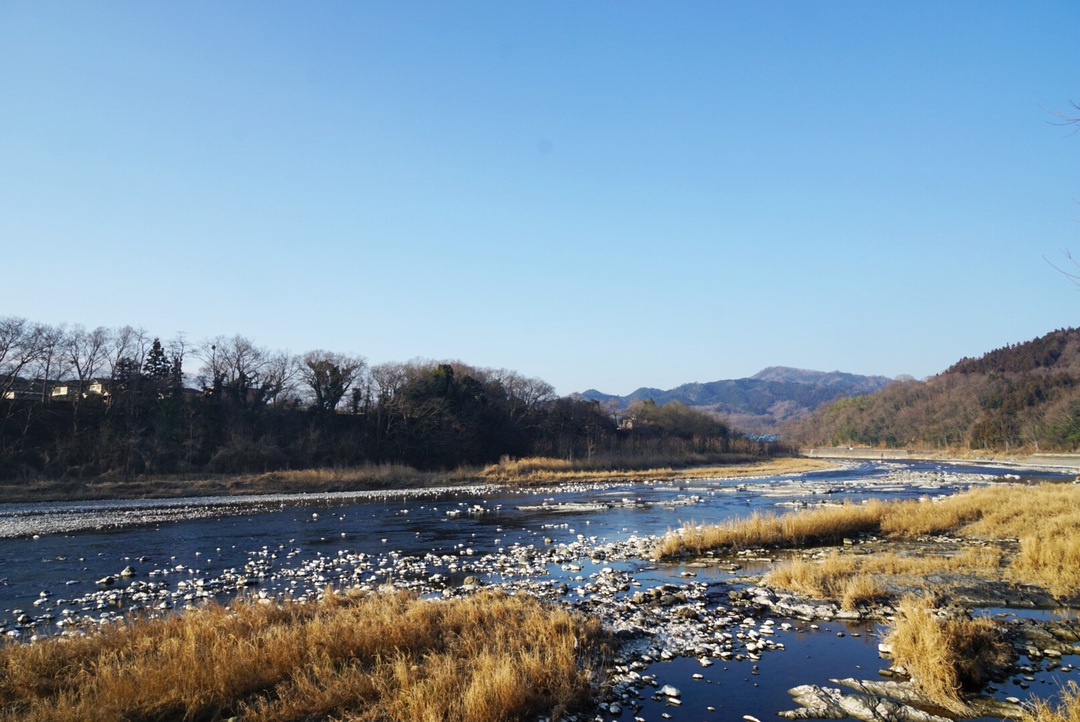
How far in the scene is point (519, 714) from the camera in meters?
7.90

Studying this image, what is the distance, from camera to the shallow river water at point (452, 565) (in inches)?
391

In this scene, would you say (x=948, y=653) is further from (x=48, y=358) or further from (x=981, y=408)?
(x=981, y=408)

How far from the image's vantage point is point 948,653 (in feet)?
30.0

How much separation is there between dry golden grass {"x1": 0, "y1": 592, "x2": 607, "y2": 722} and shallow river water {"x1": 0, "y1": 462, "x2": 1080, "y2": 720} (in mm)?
1138

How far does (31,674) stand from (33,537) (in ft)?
77.1

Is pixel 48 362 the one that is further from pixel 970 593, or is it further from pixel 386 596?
pixel 970 593

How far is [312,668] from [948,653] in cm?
883

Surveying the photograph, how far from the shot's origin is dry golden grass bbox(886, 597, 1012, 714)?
8655 millimetres

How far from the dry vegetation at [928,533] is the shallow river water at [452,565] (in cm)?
185

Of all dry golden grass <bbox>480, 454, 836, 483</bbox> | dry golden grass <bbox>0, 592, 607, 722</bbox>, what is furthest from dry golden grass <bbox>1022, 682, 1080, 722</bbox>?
dry golden grass <bbox>480, 454, 836, 483</bbox>

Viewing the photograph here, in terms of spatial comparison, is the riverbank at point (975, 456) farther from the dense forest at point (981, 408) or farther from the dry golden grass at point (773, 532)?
the dry golden grass at point (773, 532)

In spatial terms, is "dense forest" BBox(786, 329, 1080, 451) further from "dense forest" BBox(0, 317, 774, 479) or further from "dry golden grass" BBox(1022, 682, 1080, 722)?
"dry golden grass" BBox(1022, 682, 1080, 722)

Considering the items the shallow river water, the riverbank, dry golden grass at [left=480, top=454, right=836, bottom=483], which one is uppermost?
the shallow river water

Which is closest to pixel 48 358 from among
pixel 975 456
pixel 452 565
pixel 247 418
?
→ pixel 247 418
